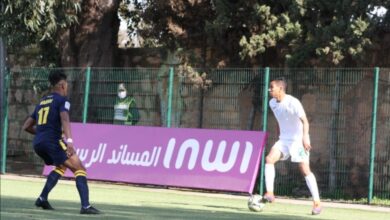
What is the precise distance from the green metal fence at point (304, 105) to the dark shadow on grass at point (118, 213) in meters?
4.03

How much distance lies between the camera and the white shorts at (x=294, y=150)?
11.2 m

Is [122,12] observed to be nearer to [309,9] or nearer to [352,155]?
[309,9]

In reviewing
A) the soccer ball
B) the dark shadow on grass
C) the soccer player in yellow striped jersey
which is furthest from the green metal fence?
the soccer player in yellow striped jersey

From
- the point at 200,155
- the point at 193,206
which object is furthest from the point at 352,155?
the point at 193,206

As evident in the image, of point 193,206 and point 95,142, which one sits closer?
point 193,206

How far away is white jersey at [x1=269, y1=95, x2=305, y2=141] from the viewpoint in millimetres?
11203

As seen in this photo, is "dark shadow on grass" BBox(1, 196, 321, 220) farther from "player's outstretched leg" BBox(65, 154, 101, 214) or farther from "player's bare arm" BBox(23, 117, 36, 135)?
"player's bare arm" BBox(23, 117, 36, 135)

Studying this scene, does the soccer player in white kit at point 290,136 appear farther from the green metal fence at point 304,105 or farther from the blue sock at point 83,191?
the green metal fence at point 304,105

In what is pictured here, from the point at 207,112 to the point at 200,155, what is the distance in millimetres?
1881

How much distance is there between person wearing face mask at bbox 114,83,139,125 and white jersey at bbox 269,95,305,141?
6068 millimetres

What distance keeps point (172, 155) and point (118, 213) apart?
18.1ft

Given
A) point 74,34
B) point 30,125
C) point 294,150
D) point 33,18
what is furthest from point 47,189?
point 74,34

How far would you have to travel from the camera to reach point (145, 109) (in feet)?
56.4

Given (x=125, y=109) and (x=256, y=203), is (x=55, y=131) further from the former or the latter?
(x=125, y=109)
